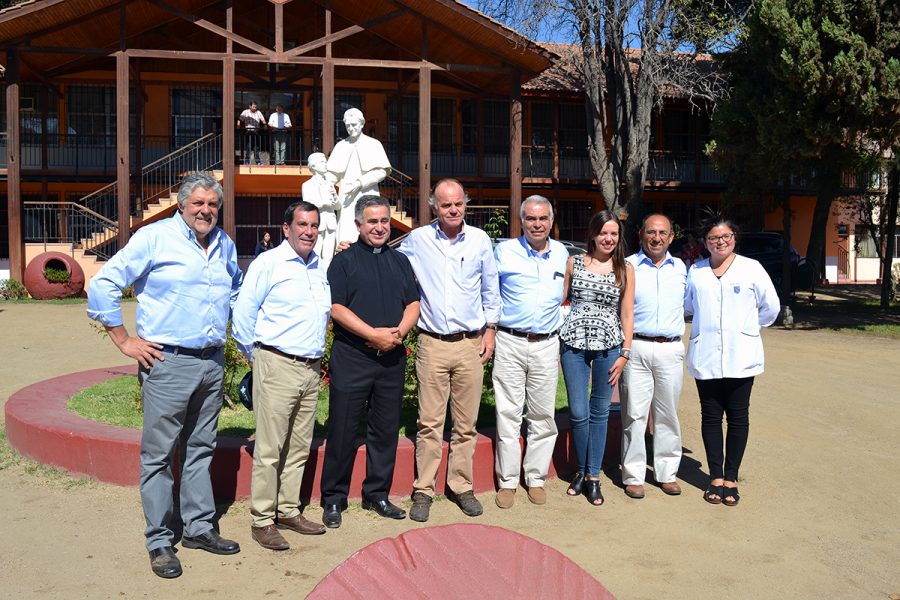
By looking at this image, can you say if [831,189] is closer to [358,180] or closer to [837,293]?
[837,293]

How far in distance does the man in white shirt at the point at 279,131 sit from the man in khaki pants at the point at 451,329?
52.4 ft

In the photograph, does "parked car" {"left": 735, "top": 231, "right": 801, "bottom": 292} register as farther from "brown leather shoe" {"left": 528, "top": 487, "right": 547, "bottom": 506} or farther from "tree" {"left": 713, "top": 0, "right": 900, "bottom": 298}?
"brown leather shoe" {"left": 528, "top": 487, "right": 547, "bottom": 506}

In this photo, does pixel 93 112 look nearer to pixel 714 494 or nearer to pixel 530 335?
pixel 530 335

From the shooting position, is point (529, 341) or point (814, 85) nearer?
point (529, 341)

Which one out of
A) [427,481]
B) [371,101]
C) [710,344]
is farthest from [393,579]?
[371,101]

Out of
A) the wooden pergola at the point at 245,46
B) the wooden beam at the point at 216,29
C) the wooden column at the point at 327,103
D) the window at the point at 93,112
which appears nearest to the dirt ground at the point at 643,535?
the wooden column at the point at 327,103

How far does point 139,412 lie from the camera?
621 centimetres

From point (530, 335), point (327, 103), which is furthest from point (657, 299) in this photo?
point (327, 103)

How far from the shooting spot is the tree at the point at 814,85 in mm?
13523

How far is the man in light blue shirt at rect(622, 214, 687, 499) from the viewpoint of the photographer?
5.20 metres

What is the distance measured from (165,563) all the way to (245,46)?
15080 millimetres

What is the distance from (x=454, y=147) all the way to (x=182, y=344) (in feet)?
70.2

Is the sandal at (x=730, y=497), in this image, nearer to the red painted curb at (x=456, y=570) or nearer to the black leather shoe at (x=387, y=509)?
the black leather shoe at (x=387, y=509)

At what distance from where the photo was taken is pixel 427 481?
191 inches
